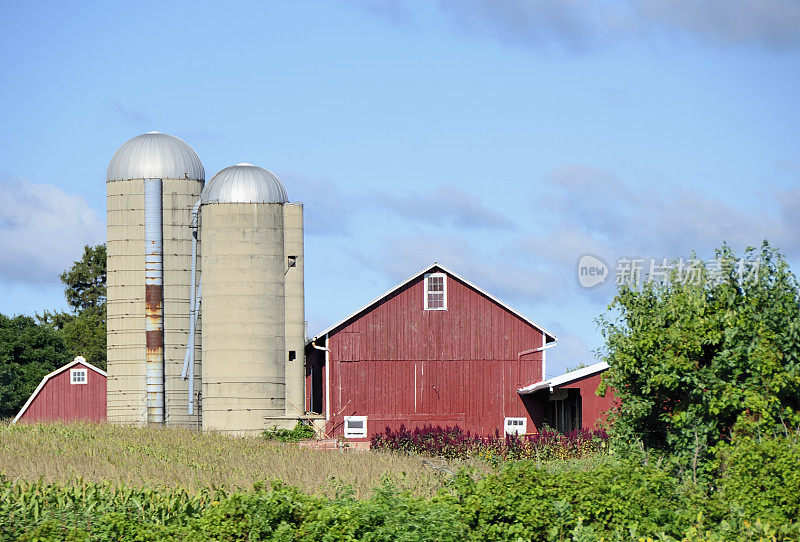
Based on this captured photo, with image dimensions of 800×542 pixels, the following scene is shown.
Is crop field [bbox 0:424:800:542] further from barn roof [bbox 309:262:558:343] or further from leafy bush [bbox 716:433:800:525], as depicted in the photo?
barn roof [bbox 309:262:558:343]

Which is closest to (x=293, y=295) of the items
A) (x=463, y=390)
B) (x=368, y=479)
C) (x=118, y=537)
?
(x=463, y=390)

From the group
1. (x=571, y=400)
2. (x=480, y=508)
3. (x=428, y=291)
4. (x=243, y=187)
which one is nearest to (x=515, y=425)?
(x=571, y=400)

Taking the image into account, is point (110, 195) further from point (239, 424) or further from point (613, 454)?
point (613, 454)

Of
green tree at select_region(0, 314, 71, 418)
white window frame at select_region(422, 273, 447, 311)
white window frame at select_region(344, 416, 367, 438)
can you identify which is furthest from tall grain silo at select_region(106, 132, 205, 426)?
green tree at select_region(0, 314, 71, 418)

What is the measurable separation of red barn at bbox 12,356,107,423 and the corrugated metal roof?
9515 millimetres

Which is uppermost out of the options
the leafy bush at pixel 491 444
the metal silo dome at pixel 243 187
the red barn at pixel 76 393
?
the metal silo dome at pixel 243 187

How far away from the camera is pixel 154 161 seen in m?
39.5

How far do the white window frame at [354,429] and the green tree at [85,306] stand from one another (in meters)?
32.2

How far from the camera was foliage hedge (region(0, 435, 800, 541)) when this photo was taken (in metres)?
11.2

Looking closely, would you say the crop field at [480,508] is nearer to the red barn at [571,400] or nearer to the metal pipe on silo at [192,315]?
the red barn at [571,400]

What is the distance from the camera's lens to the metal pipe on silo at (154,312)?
38.3m

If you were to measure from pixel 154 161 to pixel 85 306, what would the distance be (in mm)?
28769

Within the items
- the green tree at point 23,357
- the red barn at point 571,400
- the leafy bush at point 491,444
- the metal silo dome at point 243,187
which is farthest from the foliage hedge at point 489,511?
the green tree at point 23,357

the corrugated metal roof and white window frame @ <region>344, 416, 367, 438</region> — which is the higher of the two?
the corrugated metal roof
